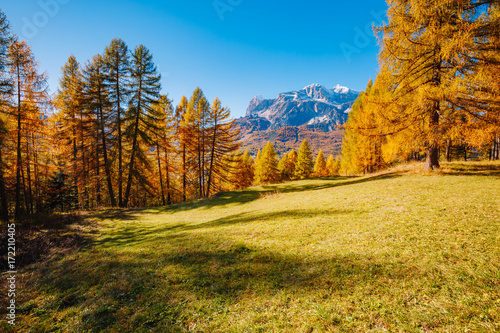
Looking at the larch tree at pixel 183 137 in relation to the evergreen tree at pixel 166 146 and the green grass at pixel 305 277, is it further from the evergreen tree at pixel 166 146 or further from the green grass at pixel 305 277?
the green grass at pixel 305 277

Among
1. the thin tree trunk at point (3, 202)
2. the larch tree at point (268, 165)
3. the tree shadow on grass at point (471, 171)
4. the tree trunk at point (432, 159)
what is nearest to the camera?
the tree shadow on grass at point (471, 171)

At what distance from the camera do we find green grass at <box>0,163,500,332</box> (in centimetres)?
305

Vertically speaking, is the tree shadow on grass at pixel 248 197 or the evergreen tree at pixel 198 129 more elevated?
the evergreen tree at pixel 198 129

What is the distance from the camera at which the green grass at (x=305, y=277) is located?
305cm

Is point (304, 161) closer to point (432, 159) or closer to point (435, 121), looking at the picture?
point (432, 159)

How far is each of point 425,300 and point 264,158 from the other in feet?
119

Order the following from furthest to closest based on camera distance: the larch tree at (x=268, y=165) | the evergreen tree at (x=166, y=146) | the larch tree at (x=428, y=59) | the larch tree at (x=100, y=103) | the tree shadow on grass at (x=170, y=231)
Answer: the larch tree at (x=268, y=165), the evergreen tree at (x=166, y=146), the larch tree at (x=100, y=103), the larch tree at (x=428, y=59), the tree shadow on grass at (x=170, y=231)

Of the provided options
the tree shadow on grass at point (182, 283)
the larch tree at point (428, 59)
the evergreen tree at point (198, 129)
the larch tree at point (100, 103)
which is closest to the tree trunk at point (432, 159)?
the larch tree at point (428, 59)

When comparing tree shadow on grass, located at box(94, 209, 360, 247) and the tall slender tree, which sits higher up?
the tall slender tree

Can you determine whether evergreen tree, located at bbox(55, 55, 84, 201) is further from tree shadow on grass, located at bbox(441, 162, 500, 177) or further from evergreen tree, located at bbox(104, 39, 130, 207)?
tree shadow on grass, located at bbox(441, 162, 500, 177)

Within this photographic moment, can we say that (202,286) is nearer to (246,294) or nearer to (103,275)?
(246,294)

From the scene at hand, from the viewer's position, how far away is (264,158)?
39.0 meters

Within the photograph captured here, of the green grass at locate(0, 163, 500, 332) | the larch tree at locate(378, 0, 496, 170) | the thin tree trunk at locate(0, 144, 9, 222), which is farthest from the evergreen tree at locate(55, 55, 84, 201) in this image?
the larch tree at locate(378, 0, 496, 170)

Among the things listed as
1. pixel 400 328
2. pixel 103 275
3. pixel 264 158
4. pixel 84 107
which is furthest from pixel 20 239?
pixel 264 158
